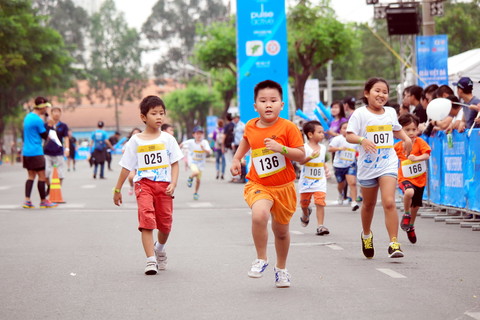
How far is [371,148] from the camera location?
8633mm

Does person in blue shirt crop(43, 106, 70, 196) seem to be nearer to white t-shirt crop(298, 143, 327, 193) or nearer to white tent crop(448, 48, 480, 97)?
white t-shirt crop(298, 143, 327, 193)

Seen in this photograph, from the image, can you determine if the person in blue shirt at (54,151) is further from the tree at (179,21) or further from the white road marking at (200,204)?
the tree at (179,21)

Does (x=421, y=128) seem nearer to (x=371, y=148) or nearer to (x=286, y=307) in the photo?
(x=371, y=148)

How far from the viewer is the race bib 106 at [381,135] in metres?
8.84

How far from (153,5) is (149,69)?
7508 mm

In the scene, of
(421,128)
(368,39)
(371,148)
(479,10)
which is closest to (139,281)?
(371,148)

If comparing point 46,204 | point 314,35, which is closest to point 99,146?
point 46,204

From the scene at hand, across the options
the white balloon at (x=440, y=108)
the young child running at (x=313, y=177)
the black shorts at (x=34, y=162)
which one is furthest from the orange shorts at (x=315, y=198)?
the black shorts at (x=34, y=162)

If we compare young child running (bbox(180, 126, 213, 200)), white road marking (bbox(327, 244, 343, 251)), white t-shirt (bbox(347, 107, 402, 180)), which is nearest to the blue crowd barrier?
white road marking (bbox(327, 244, 343, 251))

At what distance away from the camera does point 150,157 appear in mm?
8352

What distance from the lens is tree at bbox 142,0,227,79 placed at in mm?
87562

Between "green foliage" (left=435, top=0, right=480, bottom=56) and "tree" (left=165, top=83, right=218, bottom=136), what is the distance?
2614 cm

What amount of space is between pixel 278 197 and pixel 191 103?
257 ft

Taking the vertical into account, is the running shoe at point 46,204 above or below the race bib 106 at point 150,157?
below
